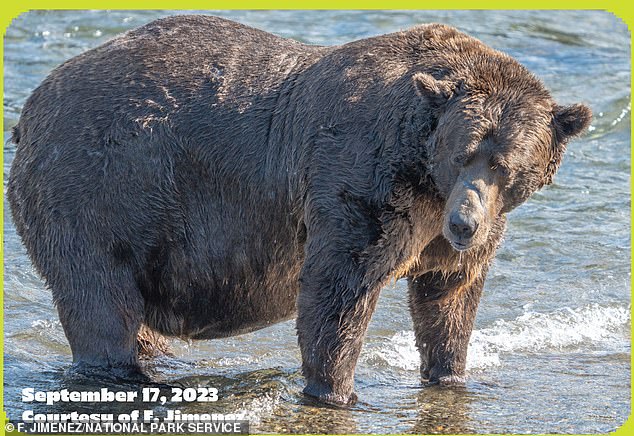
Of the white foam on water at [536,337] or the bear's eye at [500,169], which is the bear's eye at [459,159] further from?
the white foam on water at [536,337]

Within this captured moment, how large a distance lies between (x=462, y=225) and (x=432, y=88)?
0.96 meters

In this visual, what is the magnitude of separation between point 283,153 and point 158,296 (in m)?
1.46

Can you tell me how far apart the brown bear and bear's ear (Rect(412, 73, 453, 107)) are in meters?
0.01

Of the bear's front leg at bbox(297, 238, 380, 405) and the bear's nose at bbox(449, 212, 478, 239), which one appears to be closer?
the bear's nose at bbox(449, 212, 478, 239)

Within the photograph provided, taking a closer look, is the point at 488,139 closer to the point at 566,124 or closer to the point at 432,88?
the point at 432,88

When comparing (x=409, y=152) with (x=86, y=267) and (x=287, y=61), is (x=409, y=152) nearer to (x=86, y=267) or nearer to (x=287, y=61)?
(x=287, y=61)

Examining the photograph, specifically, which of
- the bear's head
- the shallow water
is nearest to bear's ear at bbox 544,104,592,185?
the bear's head

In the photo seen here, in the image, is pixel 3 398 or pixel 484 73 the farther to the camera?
pixel 3 398

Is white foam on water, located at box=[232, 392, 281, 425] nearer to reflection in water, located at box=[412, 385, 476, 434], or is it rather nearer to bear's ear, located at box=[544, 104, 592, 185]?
reflection in water, located at box=[412, 385, 476, 434]

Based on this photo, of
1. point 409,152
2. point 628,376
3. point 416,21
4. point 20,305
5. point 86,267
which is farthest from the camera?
point 416,21

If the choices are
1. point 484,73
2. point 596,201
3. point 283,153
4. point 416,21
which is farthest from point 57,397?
point 416,21

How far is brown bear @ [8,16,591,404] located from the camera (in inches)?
296

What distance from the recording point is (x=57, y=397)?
8164 mm

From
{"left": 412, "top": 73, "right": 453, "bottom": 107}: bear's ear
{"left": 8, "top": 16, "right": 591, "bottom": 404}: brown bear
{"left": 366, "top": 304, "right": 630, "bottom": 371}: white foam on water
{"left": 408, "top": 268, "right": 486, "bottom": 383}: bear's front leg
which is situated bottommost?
{"left": 366, "top": 304, "right": 630, "bottom": 371}: white foam on water
